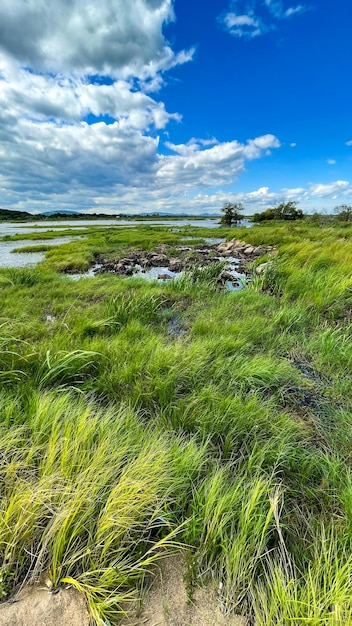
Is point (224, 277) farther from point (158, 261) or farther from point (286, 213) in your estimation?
point (286, 213)

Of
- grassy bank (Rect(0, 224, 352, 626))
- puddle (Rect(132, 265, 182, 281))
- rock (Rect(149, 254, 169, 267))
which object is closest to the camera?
grassy bank (Rect(0, 224, 352, 626))

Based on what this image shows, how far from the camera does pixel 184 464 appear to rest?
185 centimetres

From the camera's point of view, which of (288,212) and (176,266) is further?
(288,212)

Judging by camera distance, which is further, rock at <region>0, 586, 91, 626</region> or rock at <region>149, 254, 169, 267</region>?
rock at <region>149, 254, 169, 267</region>

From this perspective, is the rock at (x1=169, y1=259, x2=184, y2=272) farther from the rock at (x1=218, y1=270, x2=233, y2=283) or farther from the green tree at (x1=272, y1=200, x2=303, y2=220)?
the green tree at (x1=272, y1=200, x2=303, y2=220)

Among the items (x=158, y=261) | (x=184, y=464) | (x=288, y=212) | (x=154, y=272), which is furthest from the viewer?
(x=288, y=212)

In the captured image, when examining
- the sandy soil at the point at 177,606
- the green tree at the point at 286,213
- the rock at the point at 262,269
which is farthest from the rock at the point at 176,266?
the green tree at the point at 286,213

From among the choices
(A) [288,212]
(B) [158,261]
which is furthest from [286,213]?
(B) [158,261]

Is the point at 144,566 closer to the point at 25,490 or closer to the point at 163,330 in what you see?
the point at 25,490

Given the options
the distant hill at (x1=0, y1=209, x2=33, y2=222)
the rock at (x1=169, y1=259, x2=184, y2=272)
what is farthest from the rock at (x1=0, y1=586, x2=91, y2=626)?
the distant hill at (x1=0, y1=209, x2=33, y2=222)

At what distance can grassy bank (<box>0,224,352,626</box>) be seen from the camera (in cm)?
134

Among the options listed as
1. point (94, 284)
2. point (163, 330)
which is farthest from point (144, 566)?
point (94, 284)

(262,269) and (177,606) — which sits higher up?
(262,269)

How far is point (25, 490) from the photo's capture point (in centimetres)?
160
